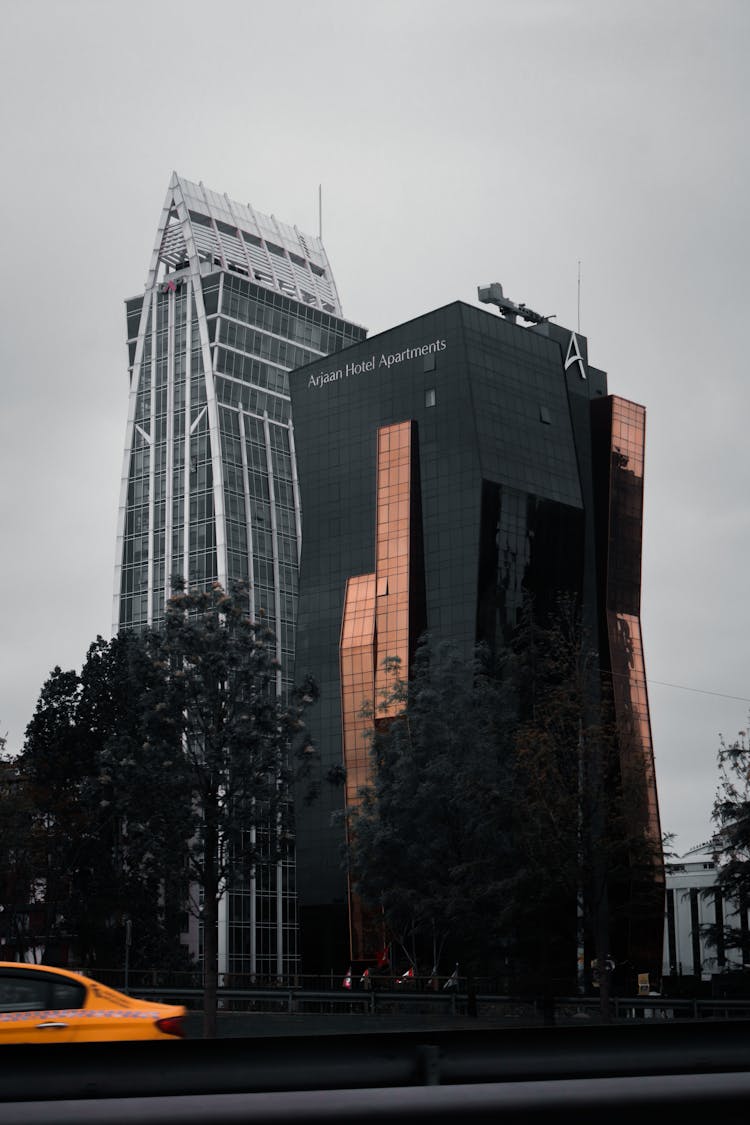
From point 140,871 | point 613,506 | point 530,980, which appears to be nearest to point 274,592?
point 613,506

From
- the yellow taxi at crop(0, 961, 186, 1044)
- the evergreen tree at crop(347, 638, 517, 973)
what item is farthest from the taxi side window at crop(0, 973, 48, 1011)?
the evergreen tree at crop(347, 638, 517, 973)

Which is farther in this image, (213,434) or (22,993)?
(213,434)

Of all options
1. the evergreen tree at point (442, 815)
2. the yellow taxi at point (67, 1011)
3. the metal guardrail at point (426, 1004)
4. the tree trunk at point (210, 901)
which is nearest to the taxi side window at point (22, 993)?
the yellow taxi at point (67, 1011)

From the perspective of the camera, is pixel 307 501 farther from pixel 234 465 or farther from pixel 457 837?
pixel 457 837

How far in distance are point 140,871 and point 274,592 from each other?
6778cm

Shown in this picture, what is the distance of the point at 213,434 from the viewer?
13175 cm

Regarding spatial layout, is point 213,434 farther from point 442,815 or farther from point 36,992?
point 36,992

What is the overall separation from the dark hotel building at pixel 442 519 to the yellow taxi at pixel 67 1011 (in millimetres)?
77382

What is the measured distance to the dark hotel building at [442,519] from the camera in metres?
97.2

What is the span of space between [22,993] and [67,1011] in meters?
0.55

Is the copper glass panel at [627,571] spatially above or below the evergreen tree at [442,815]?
above

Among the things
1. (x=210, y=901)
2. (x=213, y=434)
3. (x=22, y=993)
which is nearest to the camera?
(x=22, y=993)

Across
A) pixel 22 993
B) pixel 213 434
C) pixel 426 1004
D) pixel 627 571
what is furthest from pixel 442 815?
pixel 213 434

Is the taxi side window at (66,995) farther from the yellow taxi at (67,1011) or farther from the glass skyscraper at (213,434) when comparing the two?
the glass skyscraper at (213,434)
